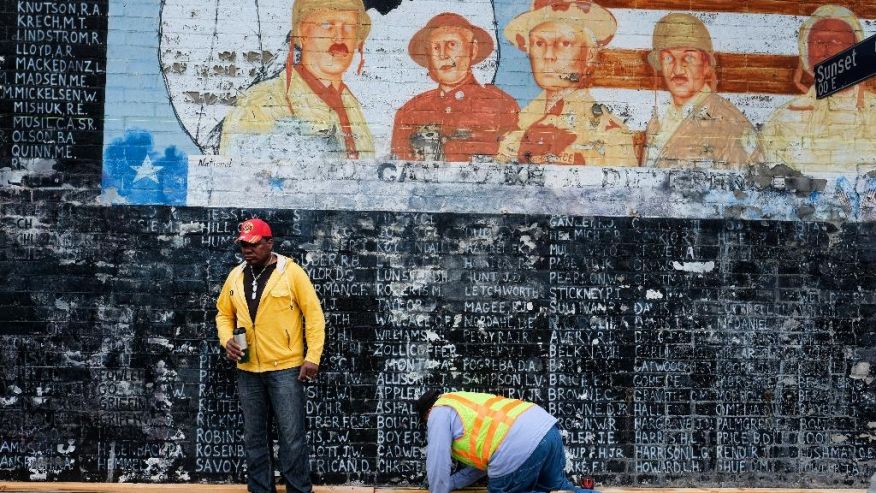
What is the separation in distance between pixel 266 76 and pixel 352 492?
3129mm

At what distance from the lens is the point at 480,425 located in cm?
514

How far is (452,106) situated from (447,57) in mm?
376

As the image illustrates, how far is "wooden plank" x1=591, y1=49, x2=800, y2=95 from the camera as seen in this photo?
258 inches

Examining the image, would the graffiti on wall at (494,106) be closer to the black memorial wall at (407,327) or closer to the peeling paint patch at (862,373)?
the black memorial wall at (407,327)

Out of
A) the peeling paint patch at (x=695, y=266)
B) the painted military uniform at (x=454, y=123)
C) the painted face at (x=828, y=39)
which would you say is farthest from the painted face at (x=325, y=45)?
the painted face at (x=828, y=39)

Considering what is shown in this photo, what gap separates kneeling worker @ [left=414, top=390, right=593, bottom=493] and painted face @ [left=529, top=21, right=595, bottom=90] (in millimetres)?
2587

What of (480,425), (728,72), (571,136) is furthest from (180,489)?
(728,72)

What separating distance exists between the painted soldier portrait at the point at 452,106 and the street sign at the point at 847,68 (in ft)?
6.95

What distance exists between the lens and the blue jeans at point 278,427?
568 cm

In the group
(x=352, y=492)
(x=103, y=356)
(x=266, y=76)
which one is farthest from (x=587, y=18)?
(x=103, y=356)

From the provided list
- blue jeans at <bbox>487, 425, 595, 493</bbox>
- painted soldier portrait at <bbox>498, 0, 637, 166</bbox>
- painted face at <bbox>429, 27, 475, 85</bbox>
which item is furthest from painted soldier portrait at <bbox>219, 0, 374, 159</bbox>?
blue jeans at <bbox>487, 425, 595, 493</bbox>

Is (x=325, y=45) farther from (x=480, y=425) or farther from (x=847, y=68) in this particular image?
(x=847, y=68)

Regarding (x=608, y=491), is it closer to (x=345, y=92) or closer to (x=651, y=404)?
(x=651, y=404)

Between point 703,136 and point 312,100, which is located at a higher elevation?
point 312,100
